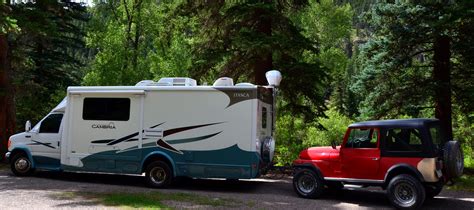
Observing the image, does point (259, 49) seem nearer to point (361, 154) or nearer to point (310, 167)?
point (310, 167)

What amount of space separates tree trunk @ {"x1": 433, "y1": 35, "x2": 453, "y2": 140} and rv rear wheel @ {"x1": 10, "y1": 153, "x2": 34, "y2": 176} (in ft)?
42.1

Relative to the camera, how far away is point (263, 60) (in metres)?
15.5

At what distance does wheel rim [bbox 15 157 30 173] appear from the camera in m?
13.3

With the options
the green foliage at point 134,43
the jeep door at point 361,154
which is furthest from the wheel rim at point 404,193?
the green foliage at point 134,43

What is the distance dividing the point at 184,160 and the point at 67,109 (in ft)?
12.4

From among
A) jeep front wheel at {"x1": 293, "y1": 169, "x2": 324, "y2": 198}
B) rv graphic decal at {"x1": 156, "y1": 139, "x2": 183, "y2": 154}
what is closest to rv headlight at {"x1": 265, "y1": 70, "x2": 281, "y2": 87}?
jeep front wheel at {"x1": 293, "y1": 169, "x2": 324, "y2": 198}

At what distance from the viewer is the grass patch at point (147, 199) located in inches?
366

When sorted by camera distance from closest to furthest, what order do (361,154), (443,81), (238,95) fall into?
(361,154), (238,95), (443,81)

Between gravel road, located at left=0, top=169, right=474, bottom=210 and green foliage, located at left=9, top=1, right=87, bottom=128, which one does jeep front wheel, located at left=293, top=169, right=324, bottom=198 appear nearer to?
Result: gravel road, located at left=0, top=169, right=474, bottom=210

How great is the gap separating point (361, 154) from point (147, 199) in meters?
4.81

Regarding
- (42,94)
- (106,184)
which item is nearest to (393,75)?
(106,184)

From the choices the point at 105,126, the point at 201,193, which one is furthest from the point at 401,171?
the point at 105,126

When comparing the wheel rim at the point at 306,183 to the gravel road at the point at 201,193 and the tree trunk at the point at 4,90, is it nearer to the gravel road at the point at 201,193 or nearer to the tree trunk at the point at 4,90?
the gravel road at the point at 201,193

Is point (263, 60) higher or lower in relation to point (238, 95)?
higher
